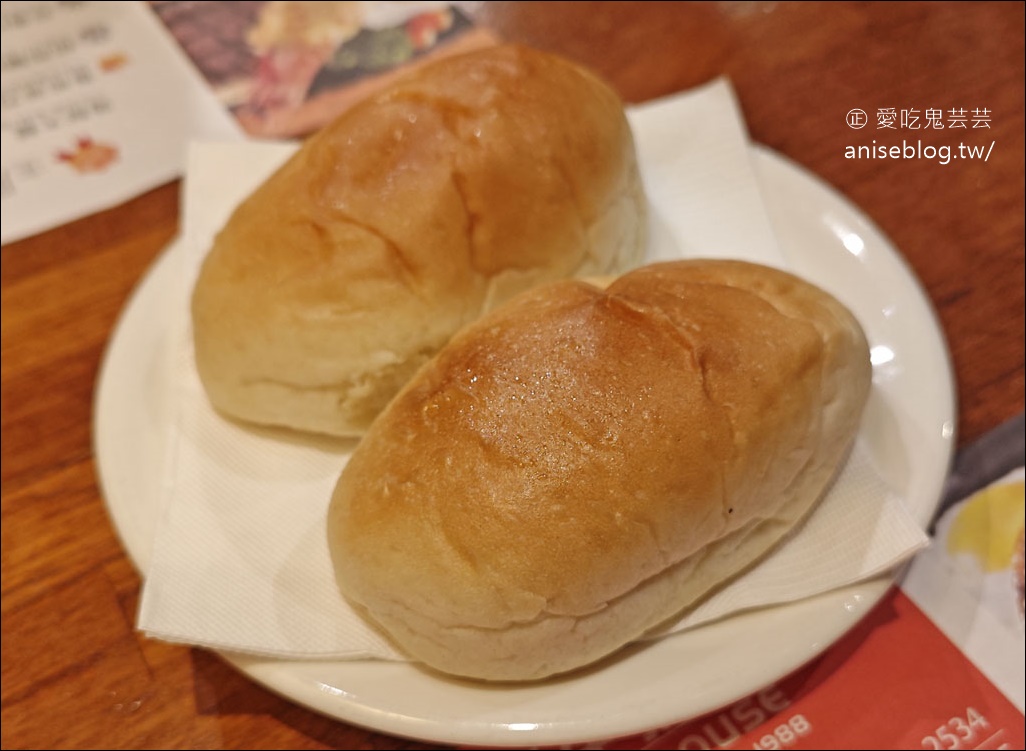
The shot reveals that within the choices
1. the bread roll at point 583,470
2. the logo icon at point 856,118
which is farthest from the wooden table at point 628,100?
the bread roll at point 583,470

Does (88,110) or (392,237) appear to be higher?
(88,110)

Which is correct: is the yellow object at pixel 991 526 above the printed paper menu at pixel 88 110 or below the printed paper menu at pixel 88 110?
below

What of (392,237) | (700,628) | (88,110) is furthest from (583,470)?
(88,110)

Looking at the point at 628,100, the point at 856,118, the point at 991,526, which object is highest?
the point at 628,100

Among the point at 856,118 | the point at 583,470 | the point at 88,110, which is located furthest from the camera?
the point at 88,110

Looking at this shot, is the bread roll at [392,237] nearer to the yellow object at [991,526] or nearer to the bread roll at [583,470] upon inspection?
the bread roll at [583,470]

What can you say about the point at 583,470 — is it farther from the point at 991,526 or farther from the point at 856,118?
the point at 856,118

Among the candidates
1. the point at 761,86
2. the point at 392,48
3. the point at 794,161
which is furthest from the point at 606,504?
the point at 392,48

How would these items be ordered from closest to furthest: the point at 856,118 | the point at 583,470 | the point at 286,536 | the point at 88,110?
the point at 583,470
the point at 286,536
the point at 856,118
the point at 88,110
